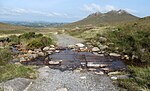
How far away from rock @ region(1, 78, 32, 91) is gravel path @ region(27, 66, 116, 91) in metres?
0.33

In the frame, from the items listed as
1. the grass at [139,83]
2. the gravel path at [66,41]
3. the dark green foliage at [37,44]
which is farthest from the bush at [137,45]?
the gravel path at [66,41]

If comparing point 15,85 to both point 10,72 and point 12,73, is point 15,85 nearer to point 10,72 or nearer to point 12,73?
point 12,73

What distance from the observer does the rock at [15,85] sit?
10.0 m

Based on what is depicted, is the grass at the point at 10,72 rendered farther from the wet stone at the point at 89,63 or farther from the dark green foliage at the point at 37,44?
the dark green foliage at the point at 37,44

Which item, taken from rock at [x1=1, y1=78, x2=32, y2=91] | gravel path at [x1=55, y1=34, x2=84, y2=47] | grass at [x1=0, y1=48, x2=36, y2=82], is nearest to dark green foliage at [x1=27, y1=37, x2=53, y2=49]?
gravel path at [x1=55, y1=34, x2=84, y2=47]

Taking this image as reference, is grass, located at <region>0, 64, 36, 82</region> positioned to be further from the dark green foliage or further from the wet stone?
the dark green foliage

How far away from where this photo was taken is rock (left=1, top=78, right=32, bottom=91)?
10.0m

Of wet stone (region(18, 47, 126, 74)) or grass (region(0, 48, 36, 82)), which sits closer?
grass (region(0, 48, 36, 82))

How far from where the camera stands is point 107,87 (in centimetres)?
1146

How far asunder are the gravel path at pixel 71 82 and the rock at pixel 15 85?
1.10ft

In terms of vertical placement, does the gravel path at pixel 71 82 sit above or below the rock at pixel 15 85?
below

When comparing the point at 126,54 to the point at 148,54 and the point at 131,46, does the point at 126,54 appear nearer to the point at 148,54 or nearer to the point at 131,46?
the point at 131,46

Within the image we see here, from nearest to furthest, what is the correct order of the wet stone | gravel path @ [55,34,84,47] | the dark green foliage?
the wet stone
the dark green foliage
gravel path @ [55,34,84,47]

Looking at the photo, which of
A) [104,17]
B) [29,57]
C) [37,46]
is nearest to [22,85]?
[29,57]
